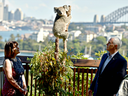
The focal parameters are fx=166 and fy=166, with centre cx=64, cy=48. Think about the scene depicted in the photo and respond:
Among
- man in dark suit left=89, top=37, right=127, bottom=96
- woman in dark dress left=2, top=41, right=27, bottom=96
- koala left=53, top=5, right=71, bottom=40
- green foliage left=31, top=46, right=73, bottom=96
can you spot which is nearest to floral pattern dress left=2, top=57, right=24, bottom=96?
woman in dark dress left=2, top=41, right=27, bottom=96

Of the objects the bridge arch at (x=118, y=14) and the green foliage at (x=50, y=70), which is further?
the bridge arch at (x=118, y=14)

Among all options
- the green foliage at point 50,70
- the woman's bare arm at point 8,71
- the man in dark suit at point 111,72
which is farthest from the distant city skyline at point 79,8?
the woman's bare arm at point 8,71

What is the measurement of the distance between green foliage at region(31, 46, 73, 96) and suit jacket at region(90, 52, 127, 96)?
0.44m

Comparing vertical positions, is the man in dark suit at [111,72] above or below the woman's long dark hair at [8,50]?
below

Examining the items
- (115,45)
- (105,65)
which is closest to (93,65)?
(105,65)

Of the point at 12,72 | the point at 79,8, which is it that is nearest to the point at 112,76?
the point at 12,72

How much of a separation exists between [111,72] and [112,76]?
0.13ft

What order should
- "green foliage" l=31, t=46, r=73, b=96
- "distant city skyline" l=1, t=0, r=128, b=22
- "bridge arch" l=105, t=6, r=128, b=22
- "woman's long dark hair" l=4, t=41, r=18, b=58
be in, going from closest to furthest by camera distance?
"woman's long dark hair" l=4, t=41, r=18, b=58, "green foliage" l=31, t=46, r=73, b=96, "bridge arch" l=105, t=6, r=128, b=22, "distant city skyline" l=1, t=0, r=128, b=22

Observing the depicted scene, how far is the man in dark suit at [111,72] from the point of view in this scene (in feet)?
5.29

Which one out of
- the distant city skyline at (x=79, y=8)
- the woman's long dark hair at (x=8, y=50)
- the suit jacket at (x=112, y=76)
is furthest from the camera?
the distant city skyline at (x=79, y=8)

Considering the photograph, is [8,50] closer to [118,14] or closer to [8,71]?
[8,71]

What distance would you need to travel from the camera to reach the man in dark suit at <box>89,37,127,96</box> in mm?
1613

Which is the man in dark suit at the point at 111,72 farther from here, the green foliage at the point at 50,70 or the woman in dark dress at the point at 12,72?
the woman in dark dress at the point at 12,72

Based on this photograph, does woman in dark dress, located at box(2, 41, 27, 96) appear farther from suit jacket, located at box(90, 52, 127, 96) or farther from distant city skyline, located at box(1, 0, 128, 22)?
distant city skyline, located at box(1, 0, 128, 22)
